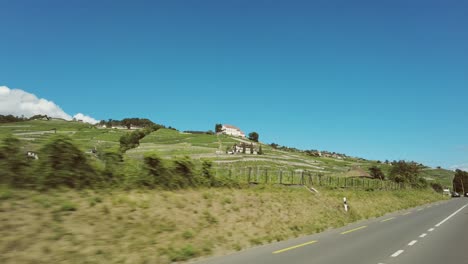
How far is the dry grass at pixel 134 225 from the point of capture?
34.2ft

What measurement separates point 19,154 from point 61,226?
3336mm

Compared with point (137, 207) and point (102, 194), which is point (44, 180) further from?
point (137, 207)

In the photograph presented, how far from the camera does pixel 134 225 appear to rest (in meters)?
13.9

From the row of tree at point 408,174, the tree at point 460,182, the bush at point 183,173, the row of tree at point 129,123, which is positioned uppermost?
the row of tree at point 129,123

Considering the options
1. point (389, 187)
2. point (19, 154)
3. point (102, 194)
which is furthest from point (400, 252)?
point (389, 187)

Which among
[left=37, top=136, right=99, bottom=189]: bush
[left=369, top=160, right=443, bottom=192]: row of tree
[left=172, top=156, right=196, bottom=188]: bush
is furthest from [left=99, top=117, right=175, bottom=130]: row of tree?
[left=37, top=136, right=99, bottom=189]: bush

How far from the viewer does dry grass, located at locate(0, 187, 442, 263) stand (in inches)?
410

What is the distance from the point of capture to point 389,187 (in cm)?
7488

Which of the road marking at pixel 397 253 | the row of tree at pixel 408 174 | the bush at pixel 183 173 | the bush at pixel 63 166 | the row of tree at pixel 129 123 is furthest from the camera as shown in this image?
the row of tree at pixel 129 123

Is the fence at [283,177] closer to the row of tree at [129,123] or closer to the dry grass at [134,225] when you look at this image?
the dry grass at [134,225]

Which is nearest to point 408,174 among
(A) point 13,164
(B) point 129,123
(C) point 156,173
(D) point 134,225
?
(B) point 129,123

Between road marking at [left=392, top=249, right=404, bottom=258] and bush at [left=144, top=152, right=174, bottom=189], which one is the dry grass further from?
road marking at [left=392, top=249, right=404, bottom=258]

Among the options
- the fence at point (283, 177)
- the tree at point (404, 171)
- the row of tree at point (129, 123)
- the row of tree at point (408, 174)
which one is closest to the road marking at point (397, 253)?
the fence at point (283, 177)

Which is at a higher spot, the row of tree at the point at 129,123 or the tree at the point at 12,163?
the row of tree at the point at 129,123
